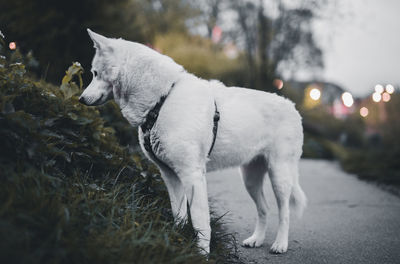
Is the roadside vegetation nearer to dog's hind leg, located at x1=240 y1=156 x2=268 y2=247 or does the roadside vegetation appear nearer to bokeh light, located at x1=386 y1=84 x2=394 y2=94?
dog's hind leg, located at x1=240 y1=156 x2=268 y2=247

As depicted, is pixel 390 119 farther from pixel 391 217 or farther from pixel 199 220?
pixel 199 220

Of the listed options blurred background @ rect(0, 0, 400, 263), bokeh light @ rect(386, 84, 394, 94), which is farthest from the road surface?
bokeh light @ rect(386, 84, 394, 94)

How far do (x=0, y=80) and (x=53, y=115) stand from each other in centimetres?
50

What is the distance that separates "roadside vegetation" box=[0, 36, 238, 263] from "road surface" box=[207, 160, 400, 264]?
2.88ft

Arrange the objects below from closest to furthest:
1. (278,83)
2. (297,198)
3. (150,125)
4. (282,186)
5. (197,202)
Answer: (197,202), (150,125), (282,186), (297,198), (278,83)

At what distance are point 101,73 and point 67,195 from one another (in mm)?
1067

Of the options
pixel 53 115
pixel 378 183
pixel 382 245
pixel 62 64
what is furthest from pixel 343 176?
pixel 53 115

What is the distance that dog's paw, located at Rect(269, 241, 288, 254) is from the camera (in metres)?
3.53

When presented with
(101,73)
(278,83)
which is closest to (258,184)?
(101,73)

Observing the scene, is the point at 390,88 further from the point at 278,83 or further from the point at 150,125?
the point at 150,125

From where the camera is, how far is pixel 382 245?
12.7ft

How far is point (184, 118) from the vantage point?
2867 mm

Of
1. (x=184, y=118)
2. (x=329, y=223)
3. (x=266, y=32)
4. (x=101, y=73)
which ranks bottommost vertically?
(x=329, y=223)

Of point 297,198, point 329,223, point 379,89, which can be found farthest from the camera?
point 379,89
